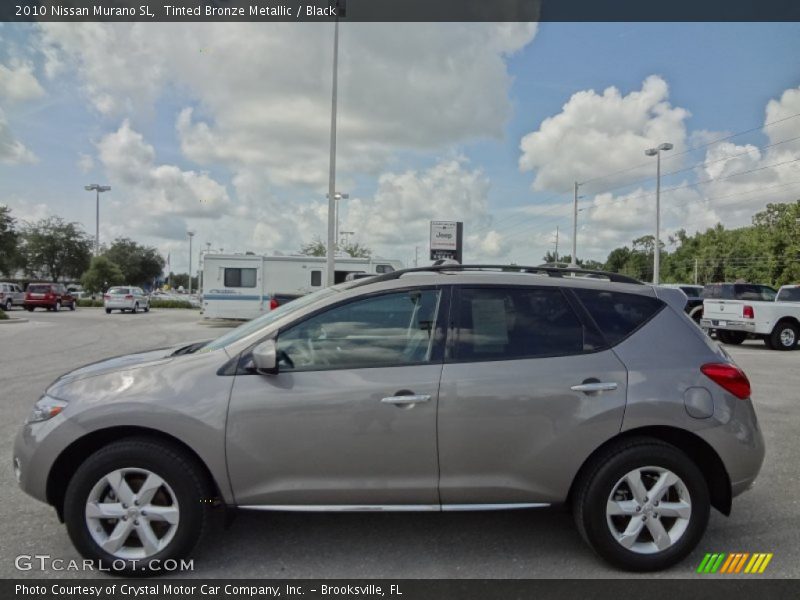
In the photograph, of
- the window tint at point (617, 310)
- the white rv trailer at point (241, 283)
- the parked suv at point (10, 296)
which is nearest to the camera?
the window tint at point (617, 310)

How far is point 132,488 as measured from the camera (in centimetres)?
324

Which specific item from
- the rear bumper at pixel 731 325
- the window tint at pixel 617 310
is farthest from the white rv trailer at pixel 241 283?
the window tint at pixel 617 310

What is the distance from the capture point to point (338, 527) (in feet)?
12.8

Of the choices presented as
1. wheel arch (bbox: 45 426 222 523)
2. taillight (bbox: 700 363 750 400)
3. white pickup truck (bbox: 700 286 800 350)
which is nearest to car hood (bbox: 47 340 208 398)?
wheel arch (bbox: 45 426 222 523)

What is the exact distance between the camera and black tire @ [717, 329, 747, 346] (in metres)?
17.5

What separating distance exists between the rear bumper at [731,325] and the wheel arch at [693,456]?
47.1 feet

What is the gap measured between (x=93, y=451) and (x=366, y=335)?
168cm

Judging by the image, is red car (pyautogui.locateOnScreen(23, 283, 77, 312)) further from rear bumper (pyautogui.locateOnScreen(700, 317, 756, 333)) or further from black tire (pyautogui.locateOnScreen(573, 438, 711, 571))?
black tire (pyautogui.locateOnScreen(573, 438, 711, 571))

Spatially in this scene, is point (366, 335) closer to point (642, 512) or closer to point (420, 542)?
point (420, 542)

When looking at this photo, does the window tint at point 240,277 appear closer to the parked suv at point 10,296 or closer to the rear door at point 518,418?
the parked suv at point 10,296

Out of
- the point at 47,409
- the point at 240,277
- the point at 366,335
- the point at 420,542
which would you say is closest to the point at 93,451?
the point at 47,409

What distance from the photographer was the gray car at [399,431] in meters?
3.23
